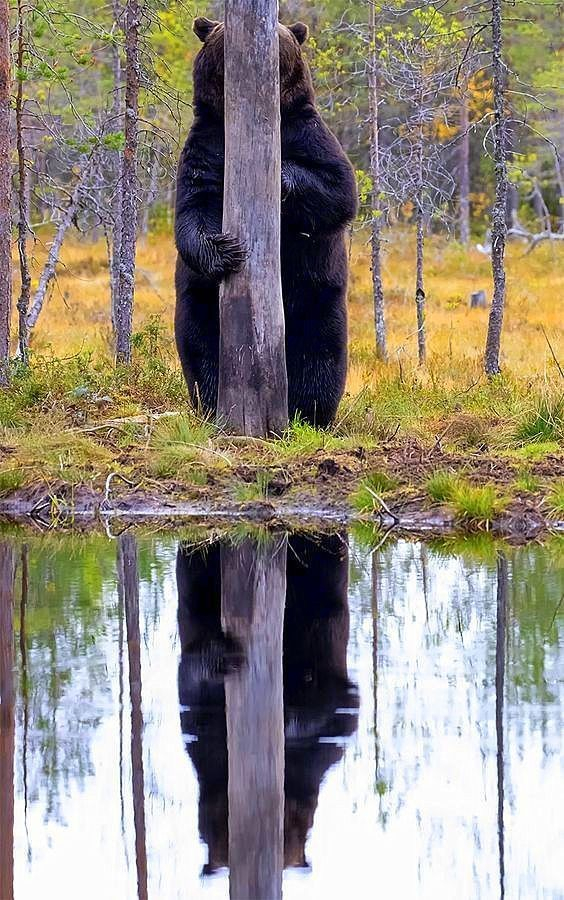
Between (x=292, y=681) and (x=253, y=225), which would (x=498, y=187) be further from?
(x=292, y=681)

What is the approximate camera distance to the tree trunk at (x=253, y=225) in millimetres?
10117

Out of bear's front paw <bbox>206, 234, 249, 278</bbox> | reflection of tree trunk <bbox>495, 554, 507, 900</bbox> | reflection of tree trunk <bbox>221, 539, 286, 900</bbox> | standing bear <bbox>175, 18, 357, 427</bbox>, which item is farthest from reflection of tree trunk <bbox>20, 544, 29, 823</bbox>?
standing bear <bbox>175, 18, 357, 427</bbox>

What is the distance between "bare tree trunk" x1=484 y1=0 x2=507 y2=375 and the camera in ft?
53.4

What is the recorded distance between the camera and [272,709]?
5.23m

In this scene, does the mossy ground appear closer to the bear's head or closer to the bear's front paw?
the bear's front paw

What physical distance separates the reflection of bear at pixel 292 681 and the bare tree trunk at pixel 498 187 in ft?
29.5

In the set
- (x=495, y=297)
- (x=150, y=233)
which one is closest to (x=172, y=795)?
(x=495, y=297)

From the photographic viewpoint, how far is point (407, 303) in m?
35.7

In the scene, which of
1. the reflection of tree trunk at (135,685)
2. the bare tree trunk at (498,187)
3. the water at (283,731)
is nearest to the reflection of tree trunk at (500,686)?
the water at (283,731)

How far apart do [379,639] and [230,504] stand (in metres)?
3.15

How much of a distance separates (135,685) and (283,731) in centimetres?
94

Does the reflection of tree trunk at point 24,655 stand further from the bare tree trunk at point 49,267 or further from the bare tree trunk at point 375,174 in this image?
the bare tree trunk at point 375,174

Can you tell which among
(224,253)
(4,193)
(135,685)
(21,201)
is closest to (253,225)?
→ (224,253)

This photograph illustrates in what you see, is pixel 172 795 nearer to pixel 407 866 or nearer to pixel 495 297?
pixel 407 866
